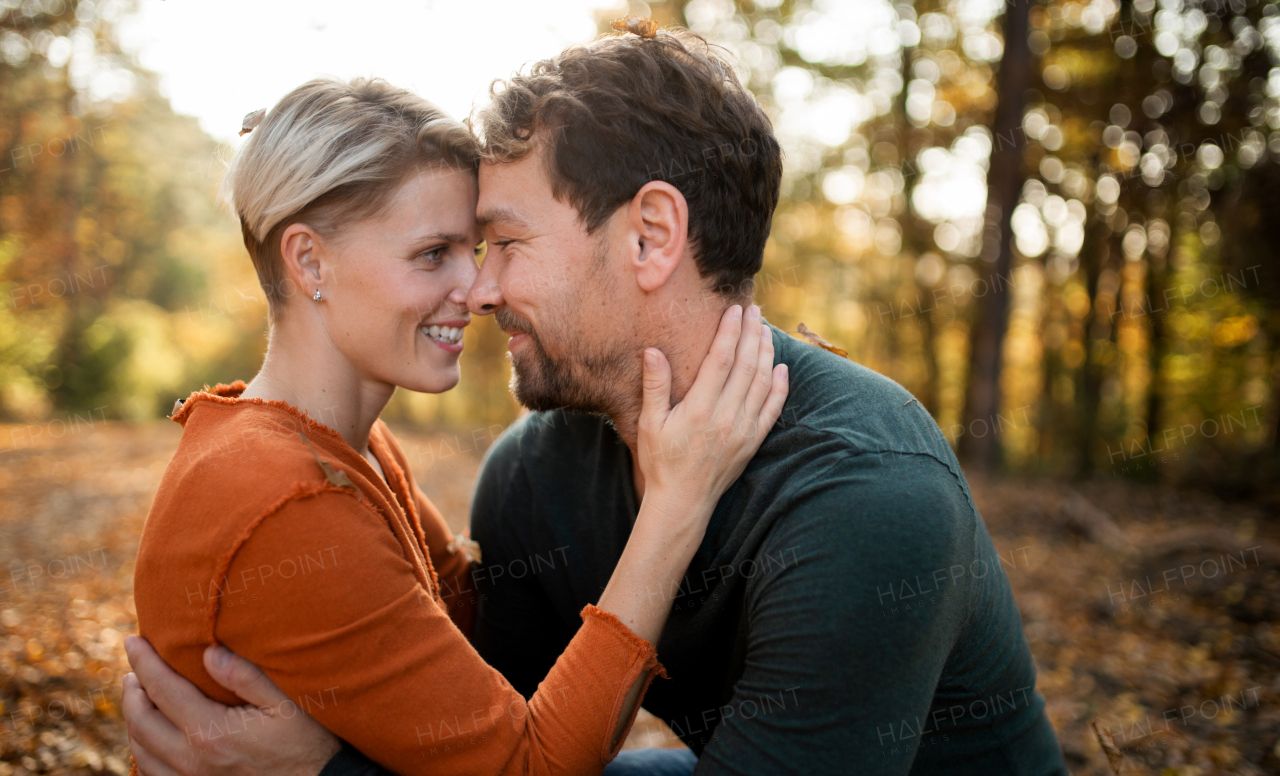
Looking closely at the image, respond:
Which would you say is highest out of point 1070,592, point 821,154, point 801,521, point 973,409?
point 801,521

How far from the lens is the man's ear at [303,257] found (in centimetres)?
208

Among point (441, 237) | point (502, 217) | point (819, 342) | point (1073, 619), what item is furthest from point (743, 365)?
point (1073, 619)

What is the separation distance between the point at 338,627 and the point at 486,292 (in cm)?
105

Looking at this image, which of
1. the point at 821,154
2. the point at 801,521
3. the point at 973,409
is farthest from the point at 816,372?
the point at 821,154

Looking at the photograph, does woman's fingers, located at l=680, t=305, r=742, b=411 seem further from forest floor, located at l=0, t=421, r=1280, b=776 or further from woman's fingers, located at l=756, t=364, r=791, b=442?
forest floor, located at l=0, t=421, r=1280, b=776

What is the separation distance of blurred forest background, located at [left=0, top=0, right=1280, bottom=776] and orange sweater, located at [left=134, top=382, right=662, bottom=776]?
227cm

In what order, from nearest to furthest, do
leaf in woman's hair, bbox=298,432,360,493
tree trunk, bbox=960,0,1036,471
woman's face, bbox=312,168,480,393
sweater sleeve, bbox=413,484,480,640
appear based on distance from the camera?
leaf in woman's hair, bbox=298,432,360,493, woman's face, bbox=312,168,480,393, sweater sleeve, bbox=413,484,480,640, tree trunk, bbox=960,0,1036,471

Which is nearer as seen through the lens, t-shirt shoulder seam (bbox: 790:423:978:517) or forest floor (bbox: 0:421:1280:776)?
t-shirt shoulder seam (bbox: 790:423:978:517)

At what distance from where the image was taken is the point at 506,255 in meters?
2.30

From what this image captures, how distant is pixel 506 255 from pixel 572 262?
0.22 m

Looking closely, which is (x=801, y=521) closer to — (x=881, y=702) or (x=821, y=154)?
(x=881, y=702)

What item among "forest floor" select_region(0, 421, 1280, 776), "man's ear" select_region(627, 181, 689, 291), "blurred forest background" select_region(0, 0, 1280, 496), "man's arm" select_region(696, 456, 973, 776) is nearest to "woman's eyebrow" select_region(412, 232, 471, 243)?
"man's ear" select_region(627, 181, 689, 291)

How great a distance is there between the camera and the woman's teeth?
2281 millimetres

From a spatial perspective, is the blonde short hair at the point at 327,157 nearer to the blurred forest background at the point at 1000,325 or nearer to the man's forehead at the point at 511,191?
the man's forehead at the point at 511,191
